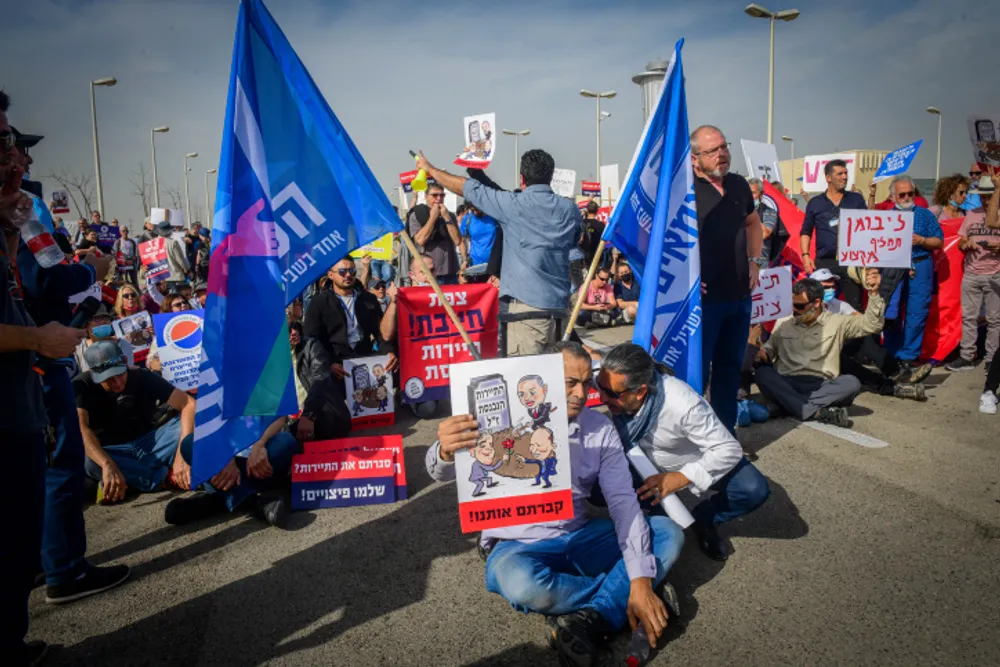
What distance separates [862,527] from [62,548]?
4.19 meters

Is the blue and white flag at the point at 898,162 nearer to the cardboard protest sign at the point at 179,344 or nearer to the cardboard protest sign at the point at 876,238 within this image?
the cardboard protest sign at the point at 876,238

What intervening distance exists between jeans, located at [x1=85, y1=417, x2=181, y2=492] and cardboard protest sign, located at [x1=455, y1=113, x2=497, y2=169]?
9.22 ft

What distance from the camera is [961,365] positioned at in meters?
7.54

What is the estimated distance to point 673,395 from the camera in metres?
3.34

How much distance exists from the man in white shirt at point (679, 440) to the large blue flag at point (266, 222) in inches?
55.8

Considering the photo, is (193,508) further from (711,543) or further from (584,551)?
(711,543)

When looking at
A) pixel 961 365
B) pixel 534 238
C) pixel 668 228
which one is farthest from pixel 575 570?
pixel 961 365

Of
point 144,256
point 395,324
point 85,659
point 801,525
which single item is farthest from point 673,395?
point 144,256

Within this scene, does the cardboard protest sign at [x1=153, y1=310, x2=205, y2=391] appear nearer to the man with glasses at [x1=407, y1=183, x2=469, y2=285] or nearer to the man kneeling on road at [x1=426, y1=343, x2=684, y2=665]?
the man with glasses at [x1=407, y1=183, x2=469, y2=285]

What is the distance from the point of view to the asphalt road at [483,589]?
2742mm

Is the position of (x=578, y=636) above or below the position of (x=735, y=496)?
below

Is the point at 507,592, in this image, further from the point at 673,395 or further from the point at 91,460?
the point at 91,460

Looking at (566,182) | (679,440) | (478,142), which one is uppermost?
(566,182)

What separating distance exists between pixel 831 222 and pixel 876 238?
0.69 meters
